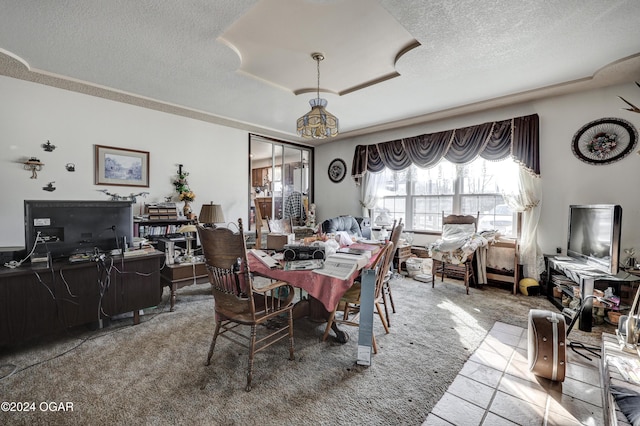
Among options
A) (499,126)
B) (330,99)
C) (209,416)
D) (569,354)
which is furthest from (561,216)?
(209,416)

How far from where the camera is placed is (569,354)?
2.12m

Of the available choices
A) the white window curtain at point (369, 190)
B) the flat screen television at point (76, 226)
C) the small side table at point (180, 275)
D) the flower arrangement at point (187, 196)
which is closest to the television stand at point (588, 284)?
the white window curtain at point (369, 190)

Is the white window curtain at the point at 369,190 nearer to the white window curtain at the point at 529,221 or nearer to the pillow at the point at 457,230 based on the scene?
the pillow at the point at 457,230

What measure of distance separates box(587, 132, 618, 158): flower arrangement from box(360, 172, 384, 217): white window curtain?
3.07 meters

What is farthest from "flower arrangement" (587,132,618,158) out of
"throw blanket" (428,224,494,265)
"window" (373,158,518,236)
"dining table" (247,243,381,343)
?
"dining table" (247,243,381,343)

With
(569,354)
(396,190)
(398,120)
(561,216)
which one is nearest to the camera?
(569,354)

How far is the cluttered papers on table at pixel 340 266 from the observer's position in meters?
1.82

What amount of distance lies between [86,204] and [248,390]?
2039 millimetres

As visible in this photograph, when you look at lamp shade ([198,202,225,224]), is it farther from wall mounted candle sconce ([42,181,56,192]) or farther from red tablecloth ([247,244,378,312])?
red tablecloth ([247,244,378,312])

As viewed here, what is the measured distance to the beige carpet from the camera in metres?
1.54

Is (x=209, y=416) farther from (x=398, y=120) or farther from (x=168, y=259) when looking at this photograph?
(x=398, y=120)

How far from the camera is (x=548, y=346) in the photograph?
69.5 inches

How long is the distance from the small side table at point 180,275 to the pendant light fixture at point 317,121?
6.17ft

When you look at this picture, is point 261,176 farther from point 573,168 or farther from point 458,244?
point 573,168
